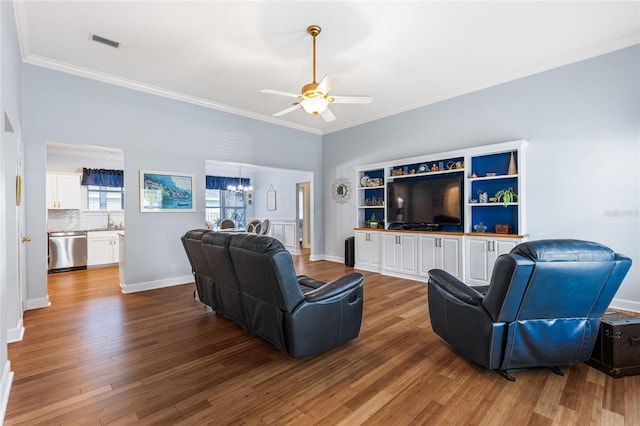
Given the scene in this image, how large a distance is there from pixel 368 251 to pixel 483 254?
88.7 inches

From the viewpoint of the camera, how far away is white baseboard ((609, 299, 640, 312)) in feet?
12.3

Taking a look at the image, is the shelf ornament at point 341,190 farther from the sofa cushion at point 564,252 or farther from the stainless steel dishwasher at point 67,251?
the stainless steel dishwasher at point 67,251

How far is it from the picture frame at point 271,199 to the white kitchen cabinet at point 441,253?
20.7 feet

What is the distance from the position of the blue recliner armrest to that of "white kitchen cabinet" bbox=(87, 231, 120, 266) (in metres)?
6.93

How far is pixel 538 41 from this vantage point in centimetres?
377

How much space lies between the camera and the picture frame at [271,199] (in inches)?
421

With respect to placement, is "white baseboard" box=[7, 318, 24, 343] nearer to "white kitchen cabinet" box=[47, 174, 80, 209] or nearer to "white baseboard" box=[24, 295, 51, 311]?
"white baseboard" box=[24, 295, 51, 311]

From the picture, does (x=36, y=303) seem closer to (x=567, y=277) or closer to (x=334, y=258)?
(x=334, y=258)

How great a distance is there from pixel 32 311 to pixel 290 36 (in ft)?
15.6

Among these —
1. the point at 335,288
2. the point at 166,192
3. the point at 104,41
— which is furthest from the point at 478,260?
the point at 104,41

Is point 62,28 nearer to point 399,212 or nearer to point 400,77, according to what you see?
point 400,77

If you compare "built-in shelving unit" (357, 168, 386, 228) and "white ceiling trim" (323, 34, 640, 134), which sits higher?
"white ceiling trim" (323, 34, 640, 134)

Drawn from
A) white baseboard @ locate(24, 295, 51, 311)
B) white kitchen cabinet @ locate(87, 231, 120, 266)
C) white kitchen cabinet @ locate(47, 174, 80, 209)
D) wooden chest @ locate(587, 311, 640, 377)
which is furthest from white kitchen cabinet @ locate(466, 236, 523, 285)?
white kitchen cabinet @ locate(47, 174, 80, 209)

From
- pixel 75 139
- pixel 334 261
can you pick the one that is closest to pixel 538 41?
pixel 334 261
